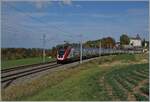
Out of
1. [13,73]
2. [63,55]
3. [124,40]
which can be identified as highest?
[124,40]

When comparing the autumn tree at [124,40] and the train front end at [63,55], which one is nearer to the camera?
the train front end at [63,55]

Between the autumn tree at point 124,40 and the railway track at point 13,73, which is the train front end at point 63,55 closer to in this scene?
the railway track at point 13,73

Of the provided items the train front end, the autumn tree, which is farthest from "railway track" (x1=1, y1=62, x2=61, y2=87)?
the autumn tree

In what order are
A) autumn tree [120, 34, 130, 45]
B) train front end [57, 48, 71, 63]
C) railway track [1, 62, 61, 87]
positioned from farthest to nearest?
autumn tree [120, 34, 130, 45] → train front end [57, 48, 71, 63] → railway track [1, 62, 61, 87]

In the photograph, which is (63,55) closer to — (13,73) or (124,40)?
(13,73)

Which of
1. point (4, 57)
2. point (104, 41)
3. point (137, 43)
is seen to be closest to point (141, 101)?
point (4, 57)

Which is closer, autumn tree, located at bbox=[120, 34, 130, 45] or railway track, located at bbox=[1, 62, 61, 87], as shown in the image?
railway track, located at bbox=[1, 62, 61, 87]

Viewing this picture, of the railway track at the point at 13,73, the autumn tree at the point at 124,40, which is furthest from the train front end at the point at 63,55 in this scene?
the autumn tree at the point at 124,40

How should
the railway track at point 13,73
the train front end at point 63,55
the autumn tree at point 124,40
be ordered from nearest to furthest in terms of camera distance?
1. the railway track at point 13,73
2. the train front end at point 63,55
3. the autumn tree at point 124,40

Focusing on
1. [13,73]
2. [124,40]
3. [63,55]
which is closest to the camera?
[13,73]

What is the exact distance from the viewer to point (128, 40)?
178 meters

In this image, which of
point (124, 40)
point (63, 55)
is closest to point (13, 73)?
point (63, 55)

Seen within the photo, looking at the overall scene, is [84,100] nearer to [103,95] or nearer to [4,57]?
[103,95]

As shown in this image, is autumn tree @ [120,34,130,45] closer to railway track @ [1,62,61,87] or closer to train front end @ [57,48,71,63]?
train front end @ [57,48,71,63]
